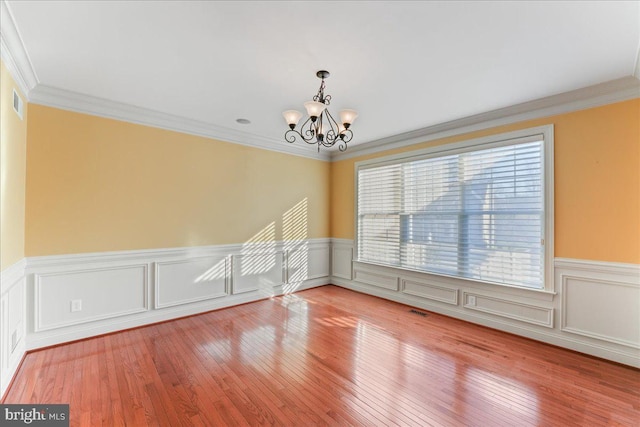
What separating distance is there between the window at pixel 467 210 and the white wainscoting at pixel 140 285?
6.27 ft

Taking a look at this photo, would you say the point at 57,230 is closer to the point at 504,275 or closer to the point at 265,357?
the point at 265,357

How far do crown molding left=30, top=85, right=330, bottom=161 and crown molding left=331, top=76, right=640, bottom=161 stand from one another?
2.06 meters

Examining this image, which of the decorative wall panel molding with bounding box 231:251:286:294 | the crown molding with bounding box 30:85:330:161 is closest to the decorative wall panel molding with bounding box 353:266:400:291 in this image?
the decorative wall panel molding with bounding box 231:251:286:294

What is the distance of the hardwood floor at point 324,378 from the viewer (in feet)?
6.77

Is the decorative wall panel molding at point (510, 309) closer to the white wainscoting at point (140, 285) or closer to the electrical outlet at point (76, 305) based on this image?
the white wainscoting at point (140, 285)

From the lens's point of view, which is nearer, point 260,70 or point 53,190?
point 260,70

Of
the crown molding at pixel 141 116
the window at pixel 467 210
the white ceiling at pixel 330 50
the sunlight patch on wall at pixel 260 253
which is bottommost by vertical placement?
the sunlight patch on wall at pixel 260 253

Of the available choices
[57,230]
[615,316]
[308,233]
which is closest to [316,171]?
[308,233]

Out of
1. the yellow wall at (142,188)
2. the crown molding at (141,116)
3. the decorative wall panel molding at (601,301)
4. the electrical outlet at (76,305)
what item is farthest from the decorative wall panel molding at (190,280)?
the decorative wall panel molding at (601,301)

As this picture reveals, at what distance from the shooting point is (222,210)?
14.4 ft

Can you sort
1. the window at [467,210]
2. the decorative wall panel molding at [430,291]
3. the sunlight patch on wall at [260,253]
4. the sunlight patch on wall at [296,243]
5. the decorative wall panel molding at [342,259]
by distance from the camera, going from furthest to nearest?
the decorative wall panel molding at [342,259]
the sunlight patch on wall at [296,243]
the sunlight patch on wall at [260,253]
the decorative wall panel molding at [430,291]
the window at [467,210]

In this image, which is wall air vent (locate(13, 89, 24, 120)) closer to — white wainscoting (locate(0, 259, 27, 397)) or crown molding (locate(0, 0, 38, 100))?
crown molding (locate(0, 0, 38, 100))

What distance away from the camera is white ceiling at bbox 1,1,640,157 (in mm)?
1869

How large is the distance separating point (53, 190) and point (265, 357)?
2.81 meters
